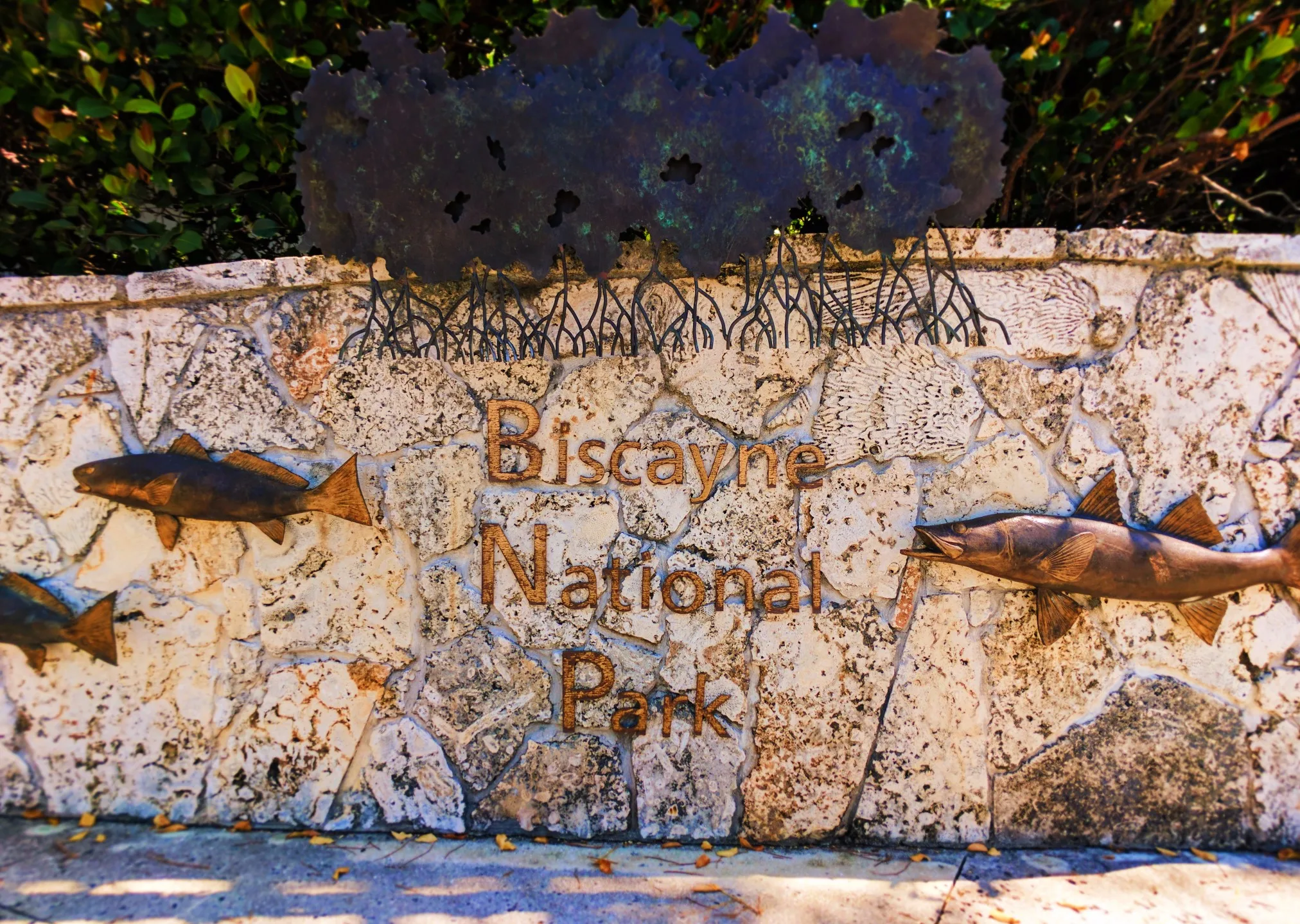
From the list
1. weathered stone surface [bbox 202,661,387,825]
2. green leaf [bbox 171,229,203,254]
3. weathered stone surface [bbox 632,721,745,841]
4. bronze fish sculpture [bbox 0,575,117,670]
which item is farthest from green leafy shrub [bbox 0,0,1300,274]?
weathered stone surface [bbox 632,721,745,841]

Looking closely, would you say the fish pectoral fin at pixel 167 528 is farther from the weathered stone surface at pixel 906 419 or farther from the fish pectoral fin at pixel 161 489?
the weathered stone surface at pixel 906 419

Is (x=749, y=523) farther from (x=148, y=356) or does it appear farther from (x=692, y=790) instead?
(x=148, y=356)

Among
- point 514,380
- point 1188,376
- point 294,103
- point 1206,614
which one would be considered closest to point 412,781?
point 514,380

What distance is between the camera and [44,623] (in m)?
2.26

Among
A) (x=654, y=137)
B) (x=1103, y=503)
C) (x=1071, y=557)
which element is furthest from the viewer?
(x=1103, y=503)

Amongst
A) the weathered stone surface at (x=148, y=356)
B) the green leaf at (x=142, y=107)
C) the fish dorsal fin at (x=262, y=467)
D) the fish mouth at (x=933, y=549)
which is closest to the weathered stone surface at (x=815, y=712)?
the fish mouth at (x=933, y=549)

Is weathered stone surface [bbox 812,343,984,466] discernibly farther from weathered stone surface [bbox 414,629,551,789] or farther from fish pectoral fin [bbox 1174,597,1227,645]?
weathered stone surface [bbox 414,629,551,789]

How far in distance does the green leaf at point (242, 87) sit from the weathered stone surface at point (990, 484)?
2.41 meters

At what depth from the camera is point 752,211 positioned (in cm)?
200

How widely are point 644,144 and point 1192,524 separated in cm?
196

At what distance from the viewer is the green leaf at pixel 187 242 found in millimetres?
2406

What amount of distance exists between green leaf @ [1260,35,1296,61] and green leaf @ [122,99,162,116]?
348 centimetres

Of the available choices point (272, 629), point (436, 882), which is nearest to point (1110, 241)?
point (436, 882)

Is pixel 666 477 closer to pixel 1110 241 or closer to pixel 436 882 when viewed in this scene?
pixel 436 882
